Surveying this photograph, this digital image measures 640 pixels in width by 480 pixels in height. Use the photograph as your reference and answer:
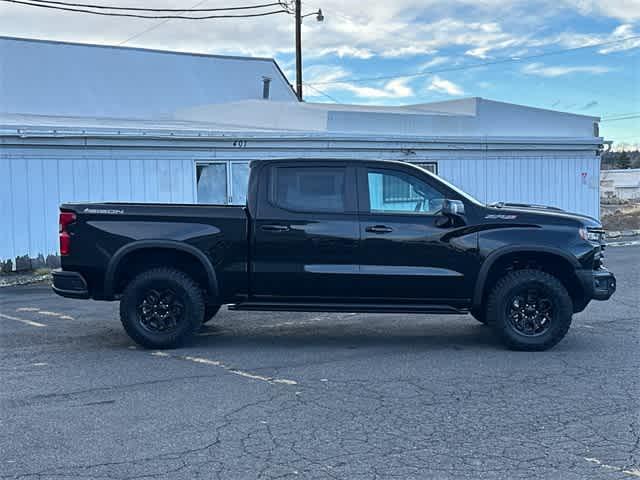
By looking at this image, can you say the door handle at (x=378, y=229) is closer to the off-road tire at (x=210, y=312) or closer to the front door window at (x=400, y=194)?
the front door window at (x=400, y=194)

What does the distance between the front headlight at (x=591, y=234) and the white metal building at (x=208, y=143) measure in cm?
971

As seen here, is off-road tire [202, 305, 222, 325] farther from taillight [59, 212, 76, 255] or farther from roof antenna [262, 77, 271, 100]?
roof antenna [262, 77, 271, 100]

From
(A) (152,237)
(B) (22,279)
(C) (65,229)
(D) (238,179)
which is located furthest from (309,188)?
(D) (238,179)

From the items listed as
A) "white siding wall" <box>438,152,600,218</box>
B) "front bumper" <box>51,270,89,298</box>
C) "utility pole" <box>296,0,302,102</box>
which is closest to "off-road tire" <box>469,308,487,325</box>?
"front bumper" <box>51,270,89,298</box>

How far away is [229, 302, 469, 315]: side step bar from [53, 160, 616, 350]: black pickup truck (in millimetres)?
12

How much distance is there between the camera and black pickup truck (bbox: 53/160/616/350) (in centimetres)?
763

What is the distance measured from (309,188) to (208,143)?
28.6 feet

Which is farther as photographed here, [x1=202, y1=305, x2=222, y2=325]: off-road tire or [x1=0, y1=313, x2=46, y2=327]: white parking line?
[x1=0, y1=313, x2=46, y2=327]: white parking line

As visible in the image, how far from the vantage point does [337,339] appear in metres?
8.45

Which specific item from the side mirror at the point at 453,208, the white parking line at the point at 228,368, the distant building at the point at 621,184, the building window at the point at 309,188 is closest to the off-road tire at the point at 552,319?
the side mirror at the point at 453,208

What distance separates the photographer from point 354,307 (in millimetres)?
7762

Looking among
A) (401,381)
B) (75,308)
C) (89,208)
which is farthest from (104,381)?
(75,308)

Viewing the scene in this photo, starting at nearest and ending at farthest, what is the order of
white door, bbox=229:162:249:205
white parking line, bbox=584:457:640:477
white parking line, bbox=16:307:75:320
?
1. white parking line, bbox=584:457:640:477
2. white parking line, bbox=16:307:75:320
3. white door, bbox=229:162:249:205

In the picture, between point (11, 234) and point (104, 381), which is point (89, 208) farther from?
point (11, 234)
